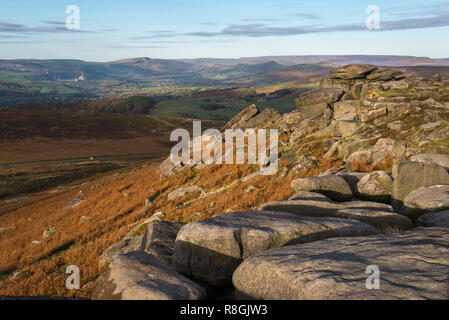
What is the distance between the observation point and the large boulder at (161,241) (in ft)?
29.0

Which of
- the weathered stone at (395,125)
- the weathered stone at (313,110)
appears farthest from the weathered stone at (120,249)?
the weathered stone at (313,110)

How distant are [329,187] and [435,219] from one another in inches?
165

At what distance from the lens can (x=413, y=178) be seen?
1117 centimetres

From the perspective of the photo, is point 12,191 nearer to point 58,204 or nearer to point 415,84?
point 58,204

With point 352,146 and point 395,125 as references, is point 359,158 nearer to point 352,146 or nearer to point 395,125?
point 352,146

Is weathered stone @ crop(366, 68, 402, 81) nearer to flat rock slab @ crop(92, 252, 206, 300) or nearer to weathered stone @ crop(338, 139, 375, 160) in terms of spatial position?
weathered stone @ crop(338, 139, 375, 160)

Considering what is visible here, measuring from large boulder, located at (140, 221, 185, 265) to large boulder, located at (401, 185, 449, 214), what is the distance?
740 cm

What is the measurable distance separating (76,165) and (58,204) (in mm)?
41093

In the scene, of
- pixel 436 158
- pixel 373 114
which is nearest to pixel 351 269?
pixel 436 158

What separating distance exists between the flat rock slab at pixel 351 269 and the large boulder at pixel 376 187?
4.92 metres

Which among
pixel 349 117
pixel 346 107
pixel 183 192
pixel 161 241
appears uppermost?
pixel 346 107

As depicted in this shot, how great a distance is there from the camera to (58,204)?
29.5 metres

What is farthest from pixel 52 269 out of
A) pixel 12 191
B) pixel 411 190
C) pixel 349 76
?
pixel 12 191

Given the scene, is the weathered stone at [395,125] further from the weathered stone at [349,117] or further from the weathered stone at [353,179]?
the weathered stone at [353,179]
